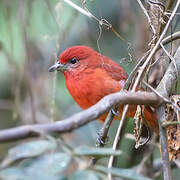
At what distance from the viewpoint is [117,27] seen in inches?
185

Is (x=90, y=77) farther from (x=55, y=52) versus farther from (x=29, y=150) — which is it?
(x=29, y=150)

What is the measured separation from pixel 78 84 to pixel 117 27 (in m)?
1.62

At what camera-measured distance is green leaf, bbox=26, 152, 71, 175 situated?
927 millimetres

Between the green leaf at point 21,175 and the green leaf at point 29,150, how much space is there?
0.04 m

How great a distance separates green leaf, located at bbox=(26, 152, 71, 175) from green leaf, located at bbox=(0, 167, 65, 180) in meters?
0.01

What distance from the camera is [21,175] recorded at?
0.90 metres

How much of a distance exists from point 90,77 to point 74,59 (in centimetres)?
38

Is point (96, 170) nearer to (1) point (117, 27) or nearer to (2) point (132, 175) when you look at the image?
(2) point (132, 175)

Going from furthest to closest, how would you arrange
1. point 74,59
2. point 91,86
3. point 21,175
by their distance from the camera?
point 74,59 → point 91,86 → point 21,175

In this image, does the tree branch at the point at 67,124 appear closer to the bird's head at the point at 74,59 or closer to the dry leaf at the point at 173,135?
the dry leaf at the point at 173,135

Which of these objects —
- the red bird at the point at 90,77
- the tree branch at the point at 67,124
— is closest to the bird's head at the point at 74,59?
the red bird at the point at 90,77

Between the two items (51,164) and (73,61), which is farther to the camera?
(73,61)

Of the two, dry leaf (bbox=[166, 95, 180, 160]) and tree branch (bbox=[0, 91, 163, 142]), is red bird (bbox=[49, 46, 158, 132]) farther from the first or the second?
tree branch (bbox=[0, 91, 163, 142])

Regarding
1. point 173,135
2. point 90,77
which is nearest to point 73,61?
point 90,77
